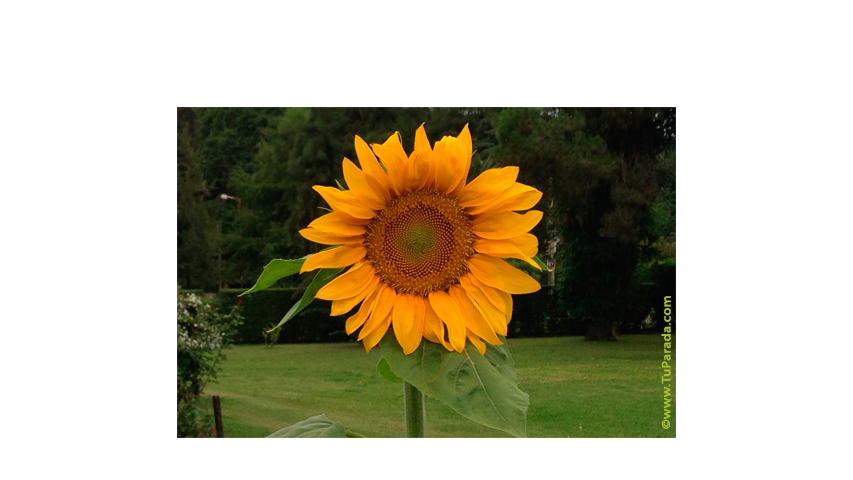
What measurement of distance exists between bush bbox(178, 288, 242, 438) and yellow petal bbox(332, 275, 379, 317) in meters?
2.92

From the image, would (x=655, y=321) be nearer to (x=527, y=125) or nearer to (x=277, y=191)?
(x=527, y=125)

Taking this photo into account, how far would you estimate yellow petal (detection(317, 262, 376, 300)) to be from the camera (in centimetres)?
99

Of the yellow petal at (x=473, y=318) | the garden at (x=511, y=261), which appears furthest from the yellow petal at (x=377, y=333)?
the garden at (x=511, y=261)

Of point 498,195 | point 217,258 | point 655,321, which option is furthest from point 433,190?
point 217,258

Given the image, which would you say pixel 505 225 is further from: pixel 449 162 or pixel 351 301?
pixel 351 301

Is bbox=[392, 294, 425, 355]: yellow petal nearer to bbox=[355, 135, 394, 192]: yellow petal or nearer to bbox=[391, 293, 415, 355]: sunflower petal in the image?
bbox=[391, 293, 415, 355]: sunflower petal

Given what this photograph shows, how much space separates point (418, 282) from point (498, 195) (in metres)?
0.17

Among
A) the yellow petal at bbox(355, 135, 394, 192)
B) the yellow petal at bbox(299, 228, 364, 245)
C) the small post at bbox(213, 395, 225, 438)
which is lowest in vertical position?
the small post at bbox(213, 395, 225, 438)

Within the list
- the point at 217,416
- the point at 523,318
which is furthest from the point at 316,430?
the point at 217,416

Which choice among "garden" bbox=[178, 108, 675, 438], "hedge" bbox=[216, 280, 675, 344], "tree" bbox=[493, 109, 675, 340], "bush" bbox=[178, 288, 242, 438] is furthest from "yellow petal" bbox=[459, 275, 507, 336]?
"bush" bbox=[178, 288, 242, 438]

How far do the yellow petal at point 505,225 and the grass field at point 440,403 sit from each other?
7.19ft

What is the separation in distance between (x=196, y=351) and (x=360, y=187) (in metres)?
3.11

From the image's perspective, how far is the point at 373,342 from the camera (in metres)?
0.98

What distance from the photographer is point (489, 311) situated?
1.01 meters
